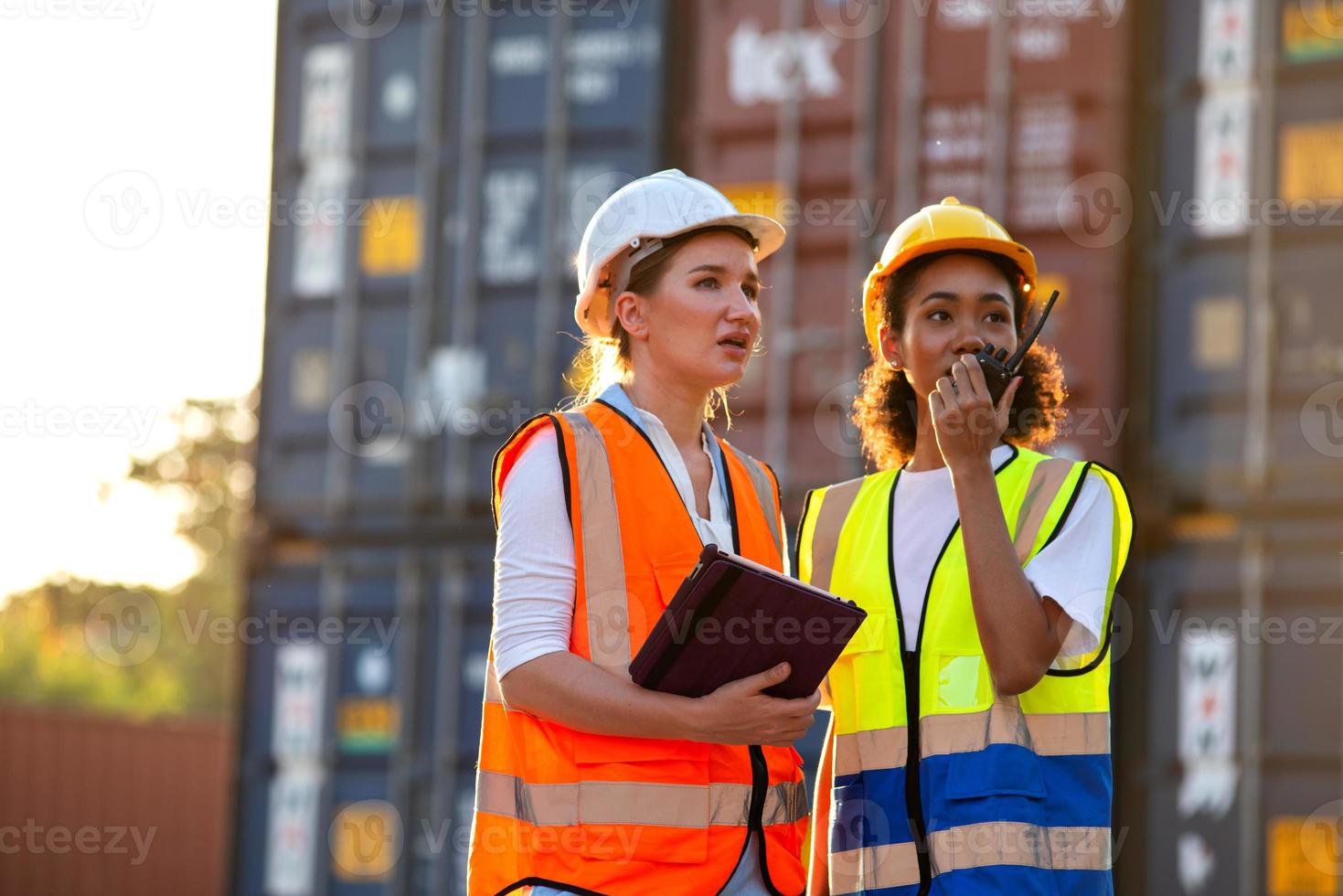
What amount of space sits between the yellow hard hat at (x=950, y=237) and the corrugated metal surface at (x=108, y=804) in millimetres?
12943

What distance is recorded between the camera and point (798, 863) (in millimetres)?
2859

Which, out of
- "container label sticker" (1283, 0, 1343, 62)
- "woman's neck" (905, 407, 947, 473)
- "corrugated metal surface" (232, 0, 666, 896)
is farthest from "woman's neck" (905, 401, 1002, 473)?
"corrugated metal surface" (232, 0, 666, 896)

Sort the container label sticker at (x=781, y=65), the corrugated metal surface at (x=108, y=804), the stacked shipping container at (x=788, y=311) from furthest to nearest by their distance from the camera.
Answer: the corrugated metal surface at (x=108, y=804) < the container label sticker at (x=781, y=65) < the stacked shipping container at (x=788, y=311)

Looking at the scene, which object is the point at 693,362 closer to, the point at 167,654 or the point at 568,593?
the point at 568,593

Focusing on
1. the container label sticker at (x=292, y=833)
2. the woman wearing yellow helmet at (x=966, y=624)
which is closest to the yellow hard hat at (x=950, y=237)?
the woman wearing yellow helmet at (x=966, y=624)

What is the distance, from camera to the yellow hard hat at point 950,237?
309 centimetres

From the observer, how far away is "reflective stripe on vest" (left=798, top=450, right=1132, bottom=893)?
273cm

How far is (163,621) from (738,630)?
Result: 146ft

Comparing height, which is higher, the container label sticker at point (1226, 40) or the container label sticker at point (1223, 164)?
the container label sticker at point (1226, 40)

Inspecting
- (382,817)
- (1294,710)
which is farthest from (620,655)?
(382,817)

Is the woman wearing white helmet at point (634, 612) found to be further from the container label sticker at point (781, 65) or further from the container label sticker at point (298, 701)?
the container label sticker at point (298, 701)

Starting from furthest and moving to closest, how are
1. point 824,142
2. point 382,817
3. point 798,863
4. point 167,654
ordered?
point 167,654, point 382,817, point 824,142, point 798,863

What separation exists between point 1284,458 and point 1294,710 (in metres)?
1.04

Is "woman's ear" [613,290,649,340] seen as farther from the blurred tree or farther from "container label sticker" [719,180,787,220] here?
the blurred tree
